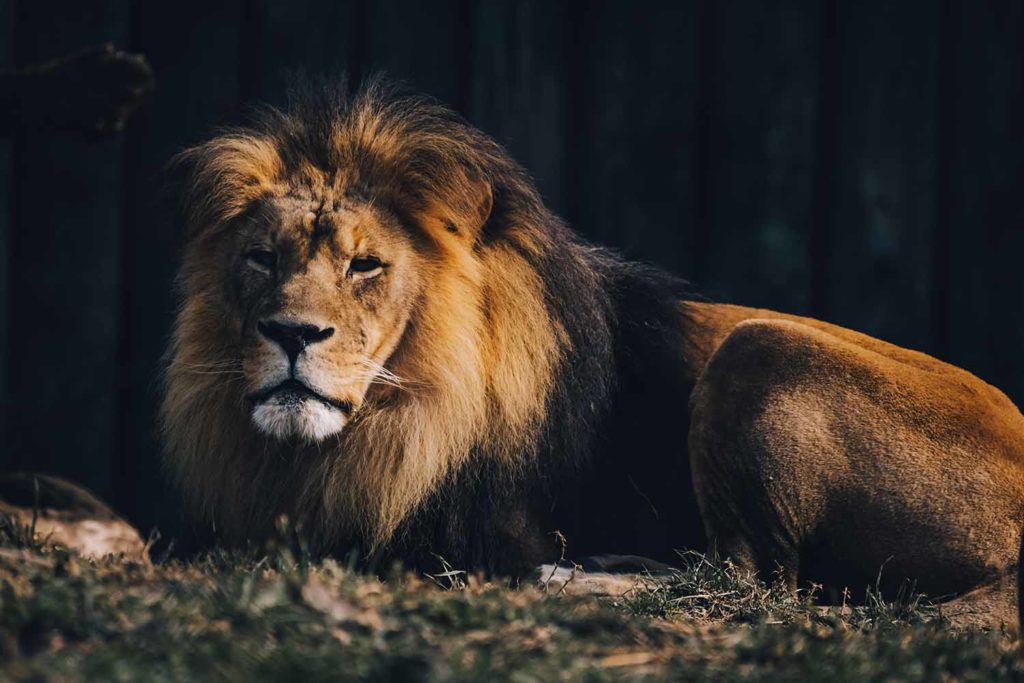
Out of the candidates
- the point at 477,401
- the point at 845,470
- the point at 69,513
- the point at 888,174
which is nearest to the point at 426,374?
the point at 477,401

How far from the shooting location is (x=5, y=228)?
5.60 metres

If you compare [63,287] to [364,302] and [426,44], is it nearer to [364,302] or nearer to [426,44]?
[426,44]

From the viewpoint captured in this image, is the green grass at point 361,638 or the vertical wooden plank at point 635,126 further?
the vertical wooden plank at point 635,126

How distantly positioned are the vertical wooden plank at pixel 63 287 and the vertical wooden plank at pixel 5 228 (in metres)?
→ 0.03

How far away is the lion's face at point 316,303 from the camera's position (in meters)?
3.96

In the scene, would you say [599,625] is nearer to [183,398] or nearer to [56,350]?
[183,398]

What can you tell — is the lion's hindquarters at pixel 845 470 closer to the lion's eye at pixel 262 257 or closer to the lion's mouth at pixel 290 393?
the lion's mouth at pixel 290 393

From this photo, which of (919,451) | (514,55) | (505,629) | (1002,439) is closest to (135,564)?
(505,629)

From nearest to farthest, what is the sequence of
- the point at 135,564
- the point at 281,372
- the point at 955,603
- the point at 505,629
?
the point at 505,629 → the point at 135,564 → the point at 281,372 → the point at 955,603

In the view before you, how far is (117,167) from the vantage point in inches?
225

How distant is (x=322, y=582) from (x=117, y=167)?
11.0 feet

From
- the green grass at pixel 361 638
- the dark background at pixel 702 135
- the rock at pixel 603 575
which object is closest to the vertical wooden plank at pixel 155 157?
the dark background at pixel 702 135

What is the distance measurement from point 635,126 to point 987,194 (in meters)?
1.54

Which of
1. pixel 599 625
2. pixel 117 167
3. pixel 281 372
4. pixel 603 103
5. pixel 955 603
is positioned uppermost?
pixel 603 103
